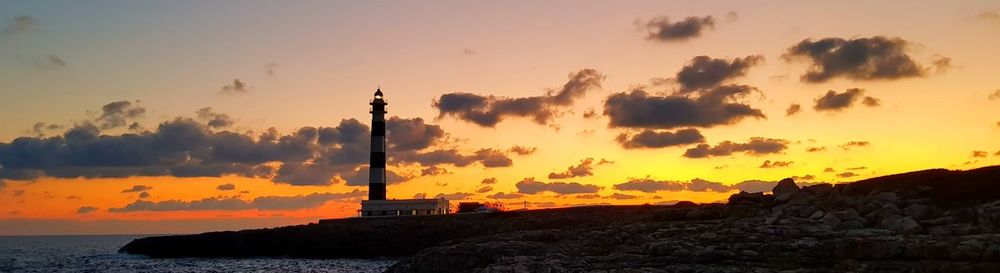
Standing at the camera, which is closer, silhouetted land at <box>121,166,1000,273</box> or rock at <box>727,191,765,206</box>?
silhouetted land at <box>121,166,1000,273</box>

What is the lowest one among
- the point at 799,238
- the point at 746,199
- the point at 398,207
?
the point at 799,238

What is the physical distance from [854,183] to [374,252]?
54.5 metres

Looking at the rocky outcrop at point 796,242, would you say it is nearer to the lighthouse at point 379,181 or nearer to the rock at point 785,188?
the rock at point 785,188

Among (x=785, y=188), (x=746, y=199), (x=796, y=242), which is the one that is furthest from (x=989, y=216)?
(x=746, y=199)

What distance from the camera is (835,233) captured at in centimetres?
2458

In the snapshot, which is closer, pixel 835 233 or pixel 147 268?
pixel 835 233

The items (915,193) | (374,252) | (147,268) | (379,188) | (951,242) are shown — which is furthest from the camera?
(379,188)

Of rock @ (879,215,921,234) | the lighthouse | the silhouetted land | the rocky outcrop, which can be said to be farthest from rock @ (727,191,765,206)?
the lighthouse

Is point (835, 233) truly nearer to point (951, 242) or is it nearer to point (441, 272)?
point (951, 242)

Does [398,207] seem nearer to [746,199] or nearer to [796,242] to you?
[746,199]

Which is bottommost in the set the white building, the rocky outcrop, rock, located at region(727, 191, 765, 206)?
the rocky outcrop

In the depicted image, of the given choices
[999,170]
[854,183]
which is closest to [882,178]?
[854,183]

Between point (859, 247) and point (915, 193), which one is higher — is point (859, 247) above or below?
below

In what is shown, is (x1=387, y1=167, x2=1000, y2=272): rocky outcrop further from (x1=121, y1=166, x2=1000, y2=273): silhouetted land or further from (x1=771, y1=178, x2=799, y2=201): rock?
(x1=771, y1=178, x2=799, y2=201): rock
